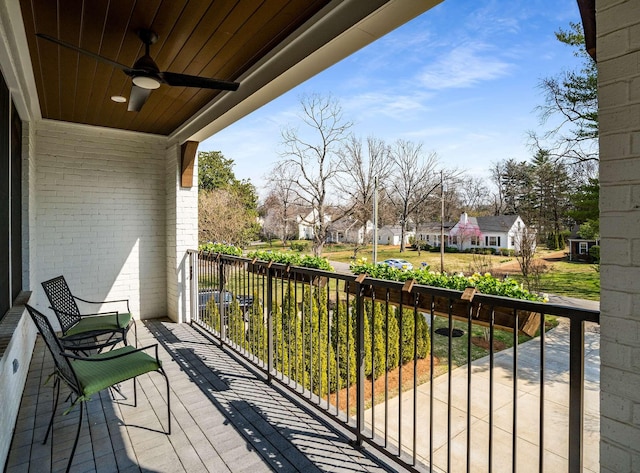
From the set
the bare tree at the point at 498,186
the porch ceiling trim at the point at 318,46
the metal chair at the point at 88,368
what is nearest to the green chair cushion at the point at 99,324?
the metal chair at the point at 88,368

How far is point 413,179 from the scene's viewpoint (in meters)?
17.2

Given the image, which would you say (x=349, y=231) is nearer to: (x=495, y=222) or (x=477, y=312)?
(x=495, y=222)

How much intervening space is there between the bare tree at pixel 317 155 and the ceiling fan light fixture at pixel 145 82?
39.7ft

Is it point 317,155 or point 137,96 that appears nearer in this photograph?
point 137,96

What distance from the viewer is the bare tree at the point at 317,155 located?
14586 millimetres

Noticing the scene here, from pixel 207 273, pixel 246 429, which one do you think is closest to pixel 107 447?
pixel 246 429

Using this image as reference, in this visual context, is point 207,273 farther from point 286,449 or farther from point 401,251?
point 401,251

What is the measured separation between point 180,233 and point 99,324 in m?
1.92

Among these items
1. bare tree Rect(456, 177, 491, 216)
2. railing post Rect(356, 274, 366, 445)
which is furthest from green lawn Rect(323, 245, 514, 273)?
railing post Rect(356, 274, 366, 445)

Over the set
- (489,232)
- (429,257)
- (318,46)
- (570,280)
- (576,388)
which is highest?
(318,46)

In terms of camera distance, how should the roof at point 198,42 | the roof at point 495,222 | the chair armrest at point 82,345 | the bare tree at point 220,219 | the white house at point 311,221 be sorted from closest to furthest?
the roof at point 198,42 < the chair armrest at point 82,345 < the bare tree at point 220,219 < the white house at point 311,221 < the roof at point 495,222

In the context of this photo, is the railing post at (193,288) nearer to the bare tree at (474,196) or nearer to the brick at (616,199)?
the brick at (616,199)

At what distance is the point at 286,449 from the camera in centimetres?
213

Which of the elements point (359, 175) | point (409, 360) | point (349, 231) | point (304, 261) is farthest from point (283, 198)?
point (304, 261)
